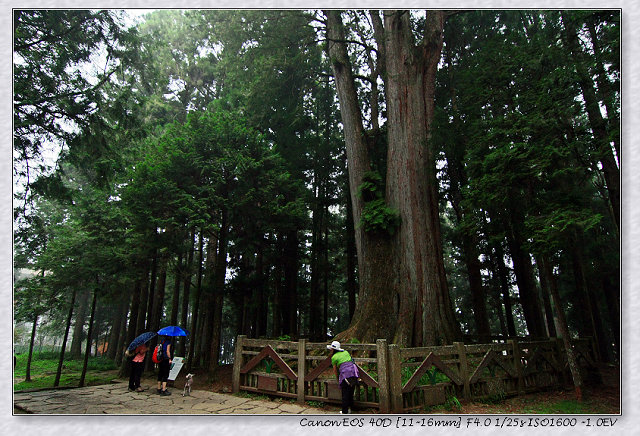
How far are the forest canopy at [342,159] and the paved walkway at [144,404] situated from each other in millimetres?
1909

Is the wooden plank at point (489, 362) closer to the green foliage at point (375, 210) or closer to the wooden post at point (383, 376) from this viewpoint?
the wooden post at point (383, 376)

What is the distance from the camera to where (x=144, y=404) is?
5125 millimetres

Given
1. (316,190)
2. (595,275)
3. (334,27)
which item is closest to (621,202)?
(334,27)

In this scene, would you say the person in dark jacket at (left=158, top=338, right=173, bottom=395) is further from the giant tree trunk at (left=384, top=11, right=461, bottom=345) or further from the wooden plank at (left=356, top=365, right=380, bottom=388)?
the giant tree trunk at (left=384, top=11, right=461, bottom=345)

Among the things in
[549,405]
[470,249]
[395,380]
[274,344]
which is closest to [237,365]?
[274,344]

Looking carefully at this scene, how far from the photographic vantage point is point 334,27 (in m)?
8.94

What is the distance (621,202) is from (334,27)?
25.5ft

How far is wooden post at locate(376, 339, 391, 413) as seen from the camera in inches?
167

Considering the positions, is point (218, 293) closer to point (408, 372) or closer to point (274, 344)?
point (274, 344)

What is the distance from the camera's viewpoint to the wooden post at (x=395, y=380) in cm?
427

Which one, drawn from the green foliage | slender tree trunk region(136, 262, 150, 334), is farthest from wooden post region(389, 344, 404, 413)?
slender tree trunk region(136, 262, 150, 334)

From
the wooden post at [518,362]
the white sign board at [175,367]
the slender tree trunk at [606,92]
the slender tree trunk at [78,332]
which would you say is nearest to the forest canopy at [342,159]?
the slender tree trunk at [606,92]

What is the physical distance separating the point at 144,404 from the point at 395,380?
13.0ft

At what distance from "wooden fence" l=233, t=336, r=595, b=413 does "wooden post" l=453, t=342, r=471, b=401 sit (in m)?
0.01
